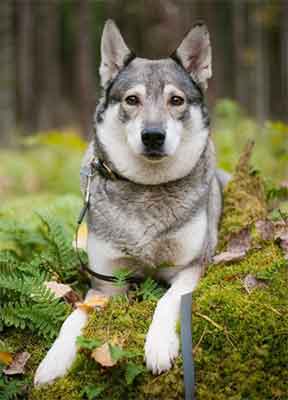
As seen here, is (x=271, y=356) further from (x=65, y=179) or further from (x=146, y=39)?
(x=65, y=179)

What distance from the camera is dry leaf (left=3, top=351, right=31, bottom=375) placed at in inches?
138

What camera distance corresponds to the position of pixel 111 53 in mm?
4312

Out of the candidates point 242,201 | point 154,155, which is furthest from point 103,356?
point 242,201

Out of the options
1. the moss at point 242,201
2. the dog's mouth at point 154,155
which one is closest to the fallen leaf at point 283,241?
the moss at point 242,201

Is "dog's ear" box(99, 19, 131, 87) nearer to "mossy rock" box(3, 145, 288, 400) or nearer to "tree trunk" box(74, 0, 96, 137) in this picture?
"mossy rock" box(3, 145, 288, 400)

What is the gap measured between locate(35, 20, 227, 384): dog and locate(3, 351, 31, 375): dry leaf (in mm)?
739

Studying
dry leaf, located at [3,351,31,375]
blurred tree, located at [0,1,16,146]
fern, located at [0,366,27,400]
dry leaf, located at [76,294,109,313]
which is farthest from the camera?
blurred tree, located at [0,1,16,146]

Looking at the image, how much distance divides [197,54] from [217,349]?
220cm

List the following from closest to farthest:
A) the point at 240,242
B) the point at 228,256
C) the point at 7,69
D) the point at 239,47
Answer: the point at 228,256
the point at 240,242
the point at 239,47
the point at 7,69

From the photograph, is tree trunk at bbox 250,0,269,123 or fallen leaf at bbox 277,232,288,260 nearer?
fallen leaf at bbox 277,232,288,260

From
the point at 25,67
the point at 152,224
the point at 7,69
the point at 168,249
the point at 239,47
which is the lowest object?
the point at 7,69

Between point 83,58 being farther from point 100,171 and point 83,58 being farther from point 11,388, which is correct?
point 11,388

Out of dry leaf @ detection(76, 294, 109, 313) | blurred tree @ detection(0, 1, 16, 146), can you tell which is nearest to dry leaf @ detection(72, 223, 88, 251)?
dry leaf @ detection(76, 294, 109, 313)

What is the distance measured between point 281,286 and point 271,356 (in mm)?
471
